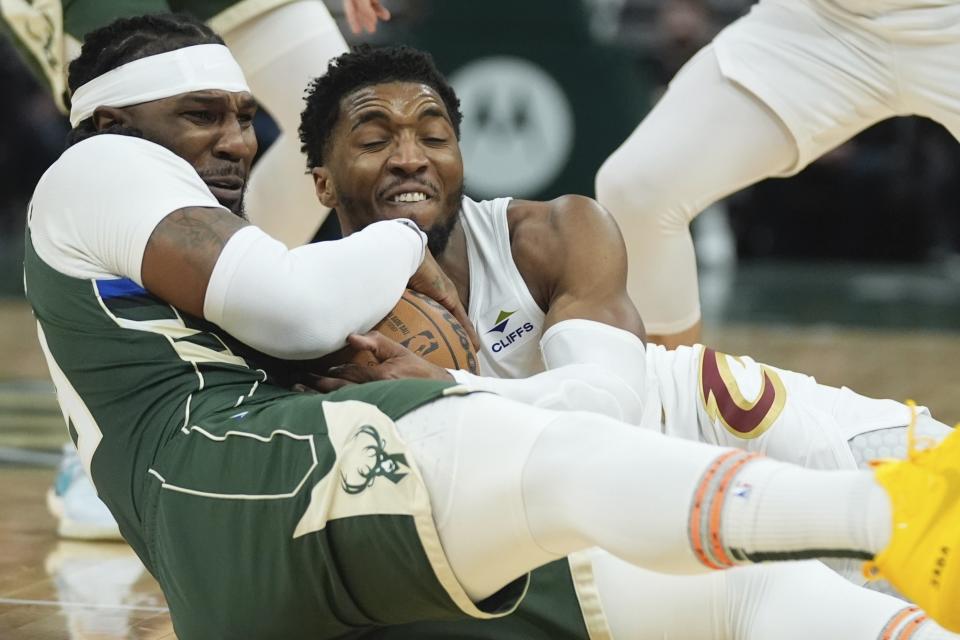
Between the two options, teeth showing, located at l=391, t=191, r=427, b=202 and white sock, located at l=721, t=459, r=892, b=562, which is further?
teeth showing, located at l=391, t=191, r=427, b=202

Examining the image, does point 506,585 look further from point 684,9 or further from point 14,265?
point 14,265

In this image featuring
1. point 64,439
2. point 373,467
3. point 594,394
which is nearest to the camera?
point 373,467

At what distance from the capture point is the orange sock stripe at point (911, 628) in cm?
254

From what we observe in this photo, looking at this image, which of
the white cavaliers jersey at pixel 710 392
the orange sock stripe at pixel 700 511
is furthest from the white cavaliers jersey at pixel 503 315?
the orange sock stripe at pixel 700 511

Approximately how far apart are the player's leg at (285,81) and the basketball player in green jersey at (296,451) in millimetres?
1387

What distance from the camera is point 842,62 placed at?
409cm

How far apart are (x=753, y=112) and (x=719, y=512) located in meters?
2.18

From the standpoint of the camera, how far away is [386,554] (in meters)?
2.43

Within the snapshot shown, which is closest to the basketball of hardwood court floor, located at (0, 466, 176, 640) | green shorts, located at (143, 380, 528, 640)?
green shorts, located at (143, 380, 528, 640)

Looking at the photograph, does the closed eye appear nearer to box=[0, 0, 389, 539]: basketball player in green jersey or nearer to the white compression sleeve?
the white compression sleeve

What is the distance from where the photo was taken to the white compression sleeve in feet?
8.61

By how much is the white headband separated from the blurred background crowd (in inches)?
189

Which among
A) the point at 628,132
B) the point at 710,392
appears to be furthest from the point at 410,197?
the point at 628,132

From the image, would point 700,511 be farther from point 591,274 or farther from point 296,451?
point 591,274
